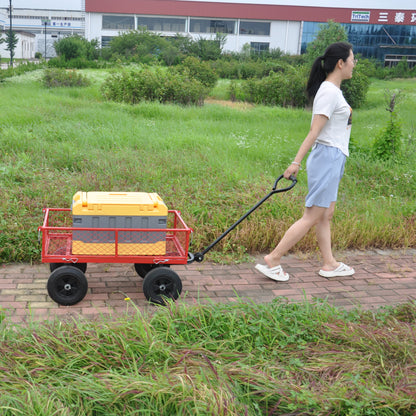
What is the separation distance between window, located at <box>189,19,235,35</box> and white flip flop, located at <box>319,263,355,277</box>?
6595 centimetres

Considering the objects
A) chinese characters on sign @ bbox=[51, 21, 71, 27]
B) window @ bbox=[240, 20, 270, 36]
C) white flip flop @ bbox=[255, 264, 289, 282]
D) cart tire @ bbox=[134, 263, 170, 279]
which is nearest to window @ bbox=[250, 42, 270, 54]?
window @ bbox=[240, 20, 270, 36]

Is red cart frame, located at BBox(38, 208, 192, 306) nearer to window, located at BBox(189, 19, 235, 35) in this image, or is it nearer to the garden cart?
the garden cart

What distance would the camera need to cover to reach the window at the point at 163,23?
218 feet

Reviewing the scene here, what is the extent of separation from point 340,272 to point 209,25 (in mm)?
66466

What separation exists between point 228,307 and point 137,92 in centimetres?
1226

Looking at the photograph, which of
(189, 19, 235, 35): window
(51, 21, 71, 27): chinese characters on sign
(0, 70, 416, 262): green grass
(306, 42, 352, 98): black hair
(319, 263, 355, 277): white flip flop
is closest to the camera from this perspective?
(306, 42, 352, 98): black hair

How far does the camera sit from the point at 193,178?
651 centimetres

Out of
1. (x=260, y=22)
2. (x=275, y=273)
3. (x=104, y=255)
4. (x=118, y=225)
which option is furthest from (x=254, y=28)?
(x=104, y=255)

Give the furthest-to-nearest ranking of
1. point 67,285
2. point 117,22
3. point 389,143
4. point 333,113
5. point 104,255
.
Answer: point 117,22 → point 389,143 → point 333,113 → point 104,255 → point 67,285

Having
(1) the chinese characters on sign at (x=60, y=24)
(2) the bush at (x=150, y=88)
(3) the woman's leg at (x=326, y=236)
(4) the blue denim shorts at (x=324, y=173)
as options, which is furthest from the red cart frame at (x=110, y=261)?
(1) the chinese characters on sign at (x=60, y=24)

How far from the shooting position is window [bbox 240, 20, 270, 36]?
6738 cm

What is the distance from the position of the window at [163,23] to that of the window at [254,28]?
7624mm

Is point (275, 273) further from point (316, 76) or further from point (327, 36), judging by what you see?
point (327, 36)

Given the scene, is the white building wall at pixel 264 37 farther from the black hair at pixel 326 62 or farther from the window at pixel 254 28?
the black hair at pixel 326 62
